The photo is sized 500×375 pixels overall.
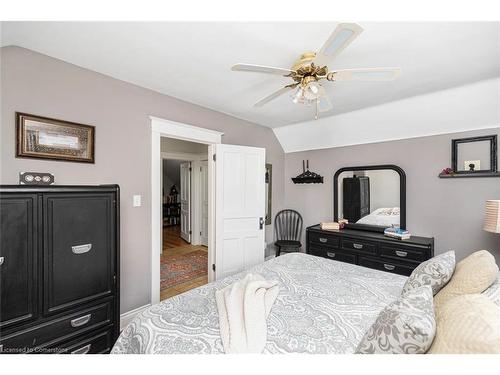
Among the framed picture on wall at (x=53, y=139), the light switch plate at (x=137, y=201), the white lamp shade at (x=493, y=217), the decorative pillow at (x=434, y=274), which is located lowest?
the decorative pillow at (x=434, y=274)

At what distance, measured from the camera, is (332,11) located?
741 millimetres

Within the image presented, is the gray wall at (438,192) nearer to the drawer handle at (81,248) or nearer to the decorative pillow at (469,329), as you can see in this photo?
the decorative pillow at (469,329)

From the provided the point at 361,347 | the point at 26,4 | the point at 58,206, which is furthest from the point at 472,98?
the point at 58,206

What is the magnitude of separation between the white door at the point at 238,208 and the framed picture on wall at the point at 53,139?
1375 mm

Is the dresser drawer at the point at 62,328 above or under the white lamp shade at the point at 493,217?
under

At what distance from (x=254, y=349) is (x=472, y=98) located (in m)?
3.09

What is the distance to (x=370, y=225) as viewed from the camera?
10.4 feet

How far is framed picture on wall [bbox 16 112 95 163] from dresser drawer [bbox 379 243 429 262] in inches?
132

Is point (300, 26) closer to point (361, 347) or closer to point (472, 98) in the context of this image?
point (361, 347)

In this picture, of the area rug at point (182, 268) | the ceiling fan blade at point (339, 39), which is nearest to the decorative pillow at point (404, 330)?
the ceiling fan blade at point (339, 39)

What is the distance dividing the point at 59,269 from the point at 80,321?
0.41 metres

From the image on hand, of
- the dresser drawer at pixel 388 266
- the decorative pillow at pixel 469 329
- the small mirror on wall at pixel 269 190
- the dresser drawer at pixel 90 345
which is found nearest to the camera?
the decorative pillow at pixel 469 329

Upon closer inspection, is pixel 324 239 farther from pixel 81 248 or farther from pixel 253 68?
pixel 81 248

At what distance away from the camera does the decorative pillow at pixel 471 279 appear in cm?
108
